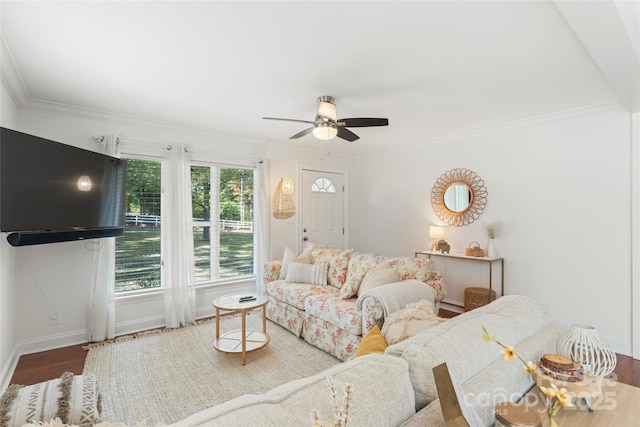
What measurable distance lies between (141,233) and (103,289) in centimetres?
73

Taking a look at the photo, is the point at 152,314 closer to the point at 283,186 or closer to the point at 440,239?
the point at 283,186

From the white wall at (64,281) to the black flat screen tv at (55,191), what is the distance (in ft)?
1.71

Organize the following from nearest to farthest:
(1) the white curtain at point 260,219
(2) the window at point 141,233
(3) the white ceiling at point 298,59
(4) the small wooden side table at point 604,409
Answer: (4) the small wooden side table at point 604,409
(3) the white ceiling at point 298,59
(2) the window at point 141,233
(1) the white curtain at point 260,219

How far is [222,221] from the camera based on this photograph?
421cm

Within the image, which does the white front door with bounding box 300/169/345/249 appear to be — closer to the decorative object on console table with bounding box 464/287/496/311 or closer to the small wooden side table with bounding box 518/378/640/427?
the decorative object on console table with bounding box 464/287/496/311

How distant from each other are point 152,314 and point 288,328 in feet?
5.64

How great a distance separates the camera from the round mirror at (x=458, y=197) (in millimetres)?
4145

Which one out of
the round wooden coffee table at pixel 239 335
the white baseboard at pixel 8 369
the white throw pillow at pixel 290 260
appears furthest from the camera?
the white throw pillow at pixel 290 260

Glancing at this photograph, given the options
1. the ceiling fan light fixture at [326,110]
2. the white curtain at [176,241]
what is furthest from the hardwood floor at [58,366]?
the ceiling fan light fixture at [326,110]

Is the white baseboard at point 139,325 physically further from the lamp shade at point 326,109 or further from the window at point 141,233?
the lamp shade at point 326,109

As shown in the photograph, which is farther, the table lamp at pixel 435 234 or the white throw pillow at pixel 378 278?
the table lamp at pixel 435 234

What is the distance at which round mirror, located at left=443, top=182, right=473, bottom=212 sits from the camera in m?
4.14

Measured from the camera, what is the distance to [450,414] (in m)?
0.79

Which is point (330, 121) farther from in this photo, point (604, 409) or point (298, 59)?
point (604, 409)
